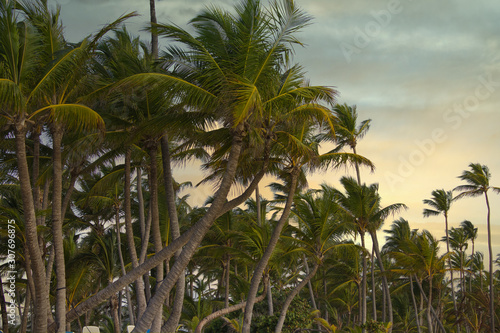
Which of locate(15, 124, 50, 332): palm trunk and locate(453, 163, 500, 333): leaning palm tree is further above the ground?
locate(453, 163, 500, 333): leaning palm tree

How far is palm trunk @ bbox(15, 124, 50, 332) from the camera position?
9148 mm

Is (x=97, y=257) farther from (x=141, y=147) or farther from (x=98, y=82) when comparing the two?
(x=98, y=82)

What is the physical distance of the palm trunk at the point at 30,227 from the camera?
9.15 meters

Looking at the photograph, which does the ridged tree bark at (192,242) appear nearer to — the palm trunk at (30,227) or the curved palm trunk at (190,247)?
the curved palm trunk at (190,247)

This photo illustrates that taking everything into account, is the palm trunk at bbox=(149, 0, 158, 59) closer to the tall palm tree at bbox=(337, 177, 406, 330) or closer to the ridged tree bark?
the ridged tree bark

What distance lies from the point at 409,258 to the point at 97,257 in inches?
662

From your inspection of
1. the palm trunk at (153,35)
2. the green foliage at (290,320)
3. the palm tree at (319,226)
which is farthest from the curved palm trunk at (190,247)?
the green foliage at (290,320)

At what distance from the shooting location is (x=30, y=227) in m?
9.20

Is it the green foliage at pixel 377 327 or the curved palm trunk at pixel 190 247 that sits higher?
the curved palm trunk at pixel 190 247

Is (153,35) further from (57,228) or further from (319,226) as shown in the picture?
(319,226)

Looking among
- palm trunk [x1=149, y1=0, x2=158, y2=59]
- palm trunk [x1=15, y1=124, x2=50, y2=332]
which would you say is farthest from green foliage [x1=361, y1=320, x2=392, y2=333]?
palm trunk [x1=149, y1=0, x2=158, y2=59]

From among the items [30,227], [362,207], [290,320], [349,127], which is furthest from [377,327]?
[30,227]

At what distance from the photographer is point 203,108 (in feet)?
35.0

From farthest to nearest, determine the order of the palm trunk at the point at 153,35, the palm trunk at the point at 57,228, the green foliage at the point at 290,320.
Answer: the green foliage at the point at 290,320 → the palm trunk at the point at 153,35 → the palm trunk at the point at 57,228
